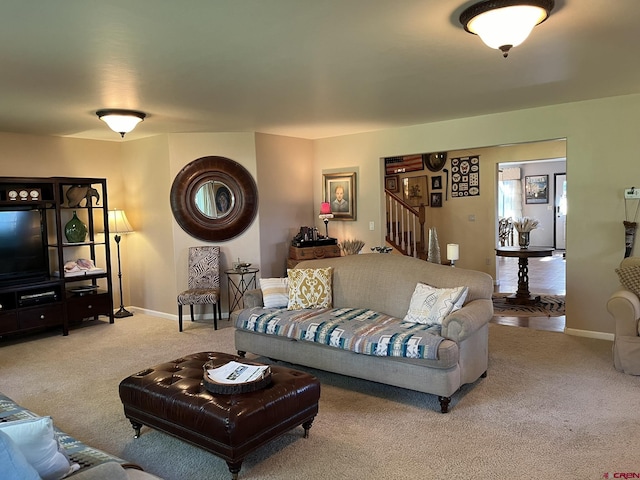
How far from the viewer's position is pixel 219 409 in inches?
98.8

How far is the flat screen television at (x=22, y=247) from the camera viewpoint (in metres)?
5.44

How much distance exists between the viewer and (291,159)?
22.2 ft

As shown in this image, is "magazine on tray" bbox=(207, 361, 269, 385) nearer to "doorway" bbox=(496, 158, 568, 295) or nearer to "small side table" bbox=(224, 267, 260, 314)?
"small side table" bbox=(224, 267, 260, 314)

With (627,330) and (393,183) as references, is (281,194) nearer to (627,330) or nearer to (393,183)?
(393,183)

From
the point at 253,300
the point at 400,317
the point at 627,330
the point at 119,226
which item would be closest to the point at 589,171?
the point at 627,330

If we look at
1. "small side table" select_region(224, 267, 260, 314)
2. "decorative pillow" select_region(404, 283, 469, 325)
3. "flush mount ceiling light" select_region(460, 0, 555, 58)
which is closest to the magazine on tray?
"decorative pillow" select_region(404, 283, 469, 325)

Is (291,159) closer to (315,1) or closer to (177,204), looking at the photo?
(177,204)

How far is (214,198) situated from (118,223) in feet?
4.66

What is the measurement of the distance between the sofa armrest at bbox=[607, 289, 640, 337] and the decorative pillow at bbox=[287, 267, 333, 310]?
95.1 inches

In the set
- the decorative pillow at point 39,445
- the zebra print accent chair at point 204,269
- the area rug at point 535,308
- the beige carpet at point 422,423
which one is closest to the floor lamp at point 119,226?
the zebra print accent chair at point 204,269

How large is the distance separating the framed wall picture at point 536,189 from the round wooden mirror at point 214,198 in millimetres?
9375

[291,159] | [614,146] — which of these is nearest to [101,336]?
[291,159]

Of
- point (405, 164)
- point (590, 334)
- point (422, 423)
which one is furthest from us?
point (405, 164)

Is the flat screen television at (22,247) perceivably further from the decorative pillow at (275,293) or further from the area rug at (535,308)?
the area rug at (535,308)
